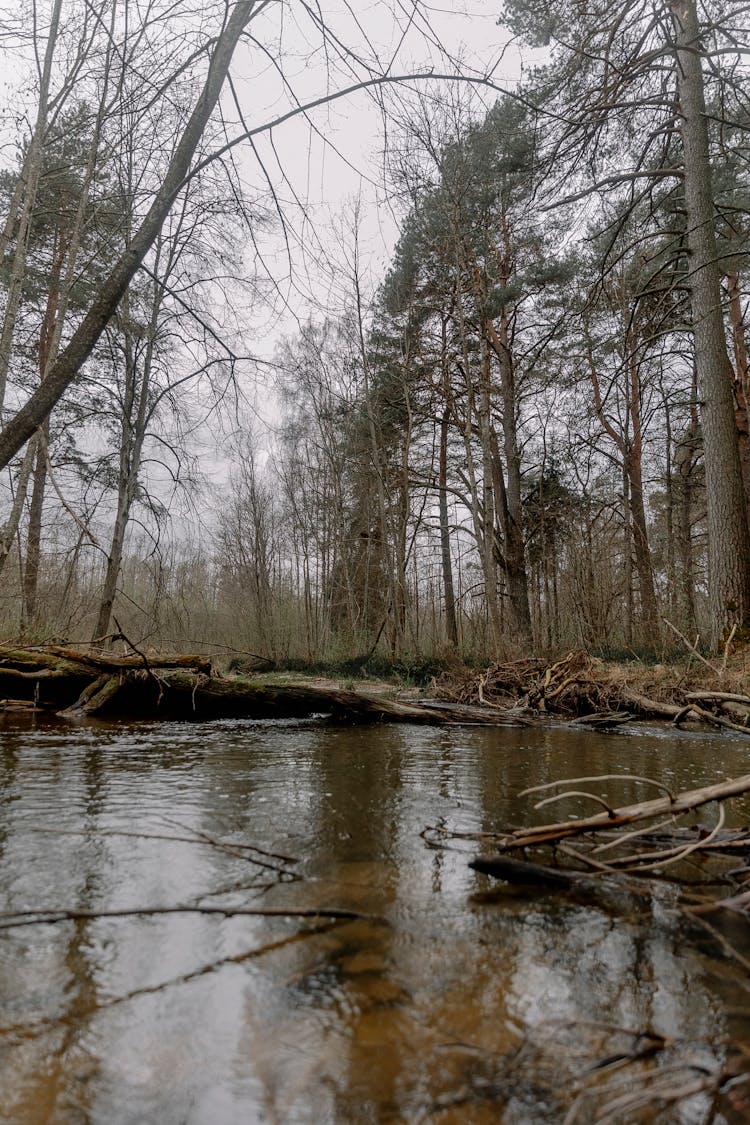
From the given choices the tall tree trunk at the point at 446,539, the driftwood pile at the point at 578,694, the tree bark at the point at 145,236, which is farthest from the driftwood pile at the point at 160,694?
the tall tree trunk at the point at 446,539

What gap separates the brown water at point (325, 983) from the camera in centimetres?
93

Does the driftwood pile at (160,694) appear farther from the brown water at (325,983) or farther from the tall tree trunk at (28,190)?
the brown water at (325,983)

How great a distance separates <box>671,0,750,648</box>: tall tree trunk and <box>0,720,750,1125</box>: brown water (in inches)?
256

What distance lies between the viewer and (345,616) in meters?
20.2

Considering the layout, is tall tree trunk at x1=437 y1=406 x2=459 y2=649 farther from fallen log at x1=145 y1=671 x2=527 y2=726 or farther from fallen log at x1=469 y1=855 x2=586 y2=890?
fallen log at x1=469 y1=855 x2=586 y2=890

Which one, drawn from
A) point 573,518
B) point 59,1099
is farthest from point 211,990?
point 573,518

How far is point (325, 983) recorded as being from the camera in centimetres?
125

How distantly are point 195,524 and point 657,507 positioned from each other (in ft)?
55.8

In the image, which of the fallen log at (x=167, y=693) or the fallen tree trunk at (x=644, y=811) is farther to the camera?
the fallen log at (x=167, y=693)

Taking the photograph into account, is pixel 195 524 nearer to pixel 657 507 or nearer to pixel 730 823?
pixel 730 823

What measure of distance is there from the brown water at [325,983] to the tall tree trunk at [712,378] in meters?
6.50

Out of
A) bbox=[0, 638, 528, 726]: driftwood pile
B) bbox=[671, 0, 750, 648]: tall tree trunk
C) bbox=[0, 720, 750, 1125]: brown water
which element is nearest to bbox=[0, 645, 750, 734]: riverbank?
bbox=[0, 638, 528, 726]: driftwood pile

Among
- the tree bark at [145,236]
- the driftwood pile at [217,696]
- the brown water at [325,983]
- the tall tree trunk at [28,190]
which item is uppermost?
the tall tree trunk at [28,190]

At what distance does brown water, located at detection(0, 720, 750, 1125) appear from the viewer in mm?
927
